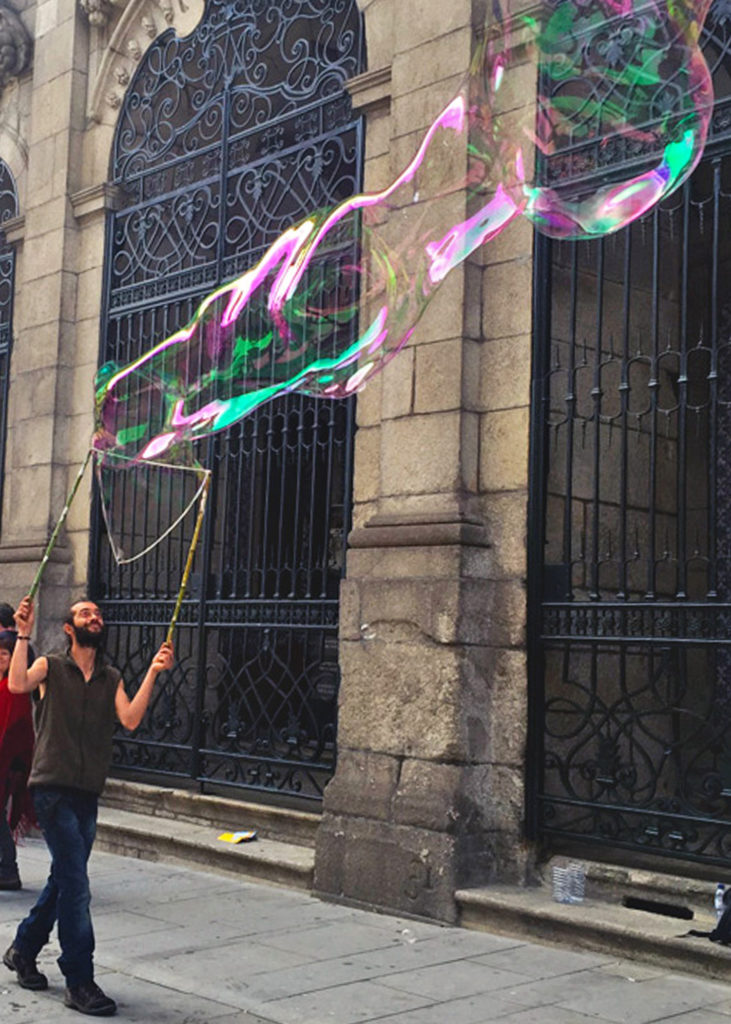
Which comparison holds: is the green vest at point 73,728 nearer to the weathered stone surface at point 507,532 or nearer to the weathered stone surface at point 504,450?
the weathered stone surface at point 507,532

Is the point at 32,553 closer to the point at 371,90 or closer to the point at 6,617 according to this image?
the point at 6,617

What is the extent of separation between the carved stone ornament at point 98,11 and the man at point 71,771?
7407mm

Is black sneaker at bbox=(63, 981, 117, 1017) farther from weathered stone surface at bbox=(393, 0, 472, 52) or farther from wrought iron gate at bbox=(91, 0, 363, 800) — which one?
weathered stone surface at bbox=(393, 0, 472, 52)

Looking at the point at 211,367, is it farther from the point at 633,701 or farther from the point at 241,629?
the point at 633,701

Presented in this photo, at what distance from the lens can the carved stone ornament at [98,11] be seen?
1159 cm

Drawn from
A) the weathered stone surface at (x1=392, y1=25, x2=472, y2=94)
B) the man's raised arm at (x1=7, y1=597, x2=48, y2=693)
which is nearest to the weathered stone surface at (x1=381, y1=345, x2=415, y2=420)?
the weathered stone surface at (x1=392, y1=25, x2=472, y2=94)

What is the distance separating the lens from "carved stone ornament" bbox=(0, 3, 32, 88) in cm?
1225

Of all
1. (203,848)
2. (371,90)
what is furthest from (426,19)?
(203,848)

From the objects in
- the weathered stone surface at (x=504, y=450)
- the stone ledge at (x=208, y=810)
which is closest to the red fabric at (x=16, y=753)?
the stone ledge at (x=208, y=810)

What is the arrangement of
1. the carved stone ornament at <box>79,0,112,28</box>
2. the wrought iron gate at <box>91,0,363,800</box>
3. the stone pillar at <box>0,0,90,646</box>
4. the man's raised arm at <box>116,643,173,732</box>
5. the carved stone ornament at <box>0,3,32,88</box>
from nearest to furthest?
the man's raised arm at <box>116,643,173,732</box> < the wrought iron gate at <box>91,0,363,800</box> < the stone pillar at <box>0,0,90,646</box> < the carved stone ornament at <box>79,0,112,28</box> < the carved stone ornament at <box>0,3,32,88</box>

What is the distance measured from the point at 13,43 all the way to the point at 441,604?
7725 millimetres

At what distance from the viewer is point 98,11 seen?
11.6 metres

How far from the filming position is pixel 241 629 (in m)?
9.67

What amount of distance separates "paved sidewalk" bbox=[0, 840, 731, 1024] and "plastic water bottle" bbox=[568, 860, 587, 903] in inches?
14.2
